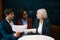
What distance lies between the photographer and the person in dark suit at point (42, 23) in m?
1.78

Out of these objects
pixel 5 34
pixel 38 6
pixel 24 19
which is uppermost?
pixel 38 6

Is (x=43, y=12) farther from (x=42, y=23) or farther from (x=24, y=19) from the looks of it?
(x=24, y=19)

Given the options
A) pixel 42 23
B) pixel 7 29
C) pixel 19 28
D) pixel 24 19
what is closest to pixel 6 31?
pixel 7 29

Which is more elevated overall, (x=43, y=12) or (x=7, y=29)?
(x=43, y=12)

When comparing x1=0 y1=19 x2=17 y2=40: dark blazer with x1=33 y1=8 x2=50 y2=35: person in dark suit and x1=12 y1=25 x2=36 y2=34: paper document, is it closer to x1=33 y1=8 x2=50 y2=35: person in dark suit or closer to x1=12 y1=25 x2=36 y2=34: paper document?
x1=12 y1=25 x2=36 y2=34: paper document

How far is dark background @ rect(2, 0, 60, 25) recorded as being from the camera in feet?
6.16

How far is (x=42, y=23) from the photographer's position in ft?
5.94

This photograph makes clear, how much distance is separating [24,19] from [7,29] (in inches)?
10.2

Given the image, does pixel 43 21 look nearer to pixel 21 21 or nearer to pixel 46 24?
pixel 46 24

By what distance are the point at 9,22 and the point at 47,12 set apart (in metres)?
0.47

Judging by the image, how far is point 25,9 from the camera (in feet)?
6.15

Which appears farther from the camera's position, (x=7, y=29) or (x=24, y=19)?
(x=24, y=19)

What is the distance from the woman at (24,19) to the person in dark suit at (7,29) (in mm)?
120

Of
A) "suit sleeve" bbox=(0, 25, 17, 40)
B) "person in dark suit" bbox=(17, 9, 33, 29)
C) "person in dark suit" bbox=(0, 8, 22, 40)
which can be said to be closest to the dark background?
"person in dark suit" bbox=(17, 9, 33, 29)
